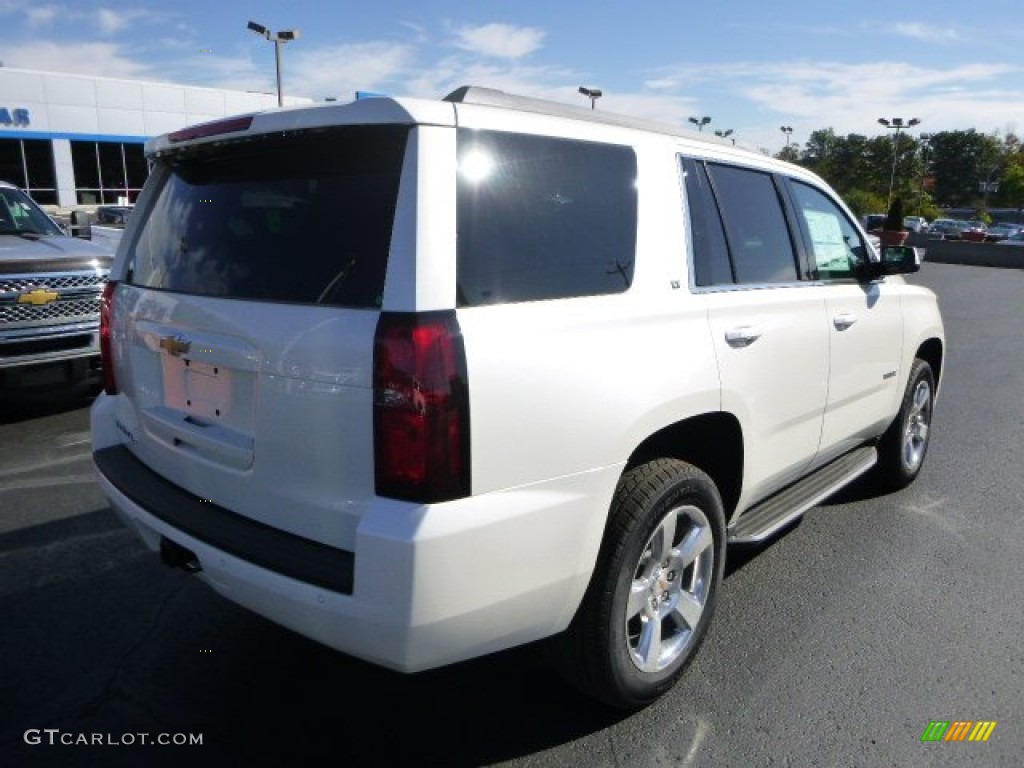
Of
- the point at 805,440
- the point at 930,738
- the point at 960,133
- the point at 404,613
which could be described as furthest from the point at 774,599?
the point at 960,133

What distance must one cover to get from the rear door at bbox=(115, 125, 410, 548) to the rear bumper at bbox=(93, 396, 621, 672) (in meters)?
0.09

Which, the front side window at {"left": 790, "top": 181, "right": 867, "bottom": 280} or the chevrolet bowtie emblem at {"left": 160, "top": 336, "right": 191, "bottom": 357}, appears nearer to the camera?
the chevrolet bowtie emblem at {"left": 160, "top": 336, "right": 191, "bottom": 357}

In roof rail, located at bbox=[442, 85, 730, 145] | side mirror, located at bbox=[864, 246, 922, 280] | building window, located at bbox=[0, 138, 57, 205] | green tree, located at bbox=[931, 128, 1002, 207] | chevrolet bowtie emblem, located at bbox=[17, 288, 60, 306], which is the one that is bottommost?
chevrolet bowtie emblem, located at bbox=[17, 288, 60, 306]

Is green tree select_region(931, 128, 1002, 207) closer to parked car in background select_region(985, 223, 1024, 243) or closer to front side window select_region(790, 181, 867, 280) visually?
parked car in background select_region(985, 223, 1024, 243)

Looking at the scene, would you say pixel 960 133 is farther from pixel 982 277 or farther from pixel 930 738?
pixel 930 738

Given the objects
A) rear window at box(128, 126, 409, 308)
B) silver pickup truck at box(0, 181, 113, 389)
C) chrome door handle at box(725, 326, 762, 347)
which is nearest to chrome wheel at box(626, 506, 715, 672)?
chrome door handle at box(725, 326, 762, 347)

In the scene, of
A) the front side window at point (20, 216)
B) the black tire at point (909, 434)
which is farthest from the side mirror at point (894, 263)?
the front side window at point (20, 216)

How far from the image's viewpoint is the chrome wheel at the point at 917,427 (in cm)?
478

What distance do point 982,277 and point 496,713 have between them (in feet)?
80.9

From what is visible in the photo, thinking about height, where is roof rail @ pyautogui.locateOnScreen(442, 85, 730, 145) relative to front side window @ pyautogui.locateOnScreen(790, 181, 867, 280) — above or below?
above

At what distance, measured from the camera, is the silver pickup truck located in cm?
592

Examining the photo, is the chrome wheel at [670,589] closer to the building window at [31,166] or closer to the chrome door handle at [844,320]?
the chrome door handle at [844,320]

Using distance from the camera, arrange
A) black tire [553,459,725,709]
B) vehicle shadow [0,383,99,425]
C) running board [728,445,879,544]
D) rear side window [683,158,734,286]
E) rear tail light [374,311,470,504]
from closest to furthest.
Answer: rear tail light [374,311,470,504] < black tire [553,459,725,709] < rear side window [683,158,734,286] < running board [728,445,879,544] < vehicle shadow [0,383,99,425]

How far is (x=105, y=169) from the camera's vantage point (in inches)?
1538
